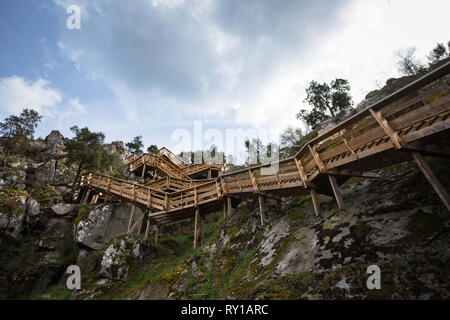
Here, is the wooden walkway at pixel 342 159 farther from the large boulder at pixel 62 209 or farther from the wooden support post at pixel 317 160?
the large boulder at pixel 62 209

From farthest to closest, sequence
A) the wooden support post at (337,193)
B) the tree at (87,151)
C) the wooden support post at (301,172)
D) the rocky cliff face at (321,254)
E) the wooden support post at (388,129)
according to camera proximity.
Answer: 1. the tree at (87,151)
2. the wooden support post at (301,172)
3. the wooden support post at (337,193)
4. the wooden support post at (388,129)
5. the rocky cliff face at (321,254)

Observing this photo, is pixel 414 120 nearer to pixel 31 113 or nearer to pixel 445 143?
pixel 445 143

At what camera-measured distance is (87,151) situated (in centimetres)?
2220

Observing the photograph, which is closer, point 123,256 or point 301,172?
point 301,172

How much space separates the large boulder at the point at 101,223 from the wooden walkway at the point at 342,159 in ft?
5.03

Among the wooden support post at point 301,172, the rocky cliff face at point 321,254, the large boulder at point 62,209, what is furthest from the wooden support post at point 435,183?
the large boulder at point 62,209

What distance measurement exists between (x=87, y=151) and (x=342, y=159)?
23480 mm

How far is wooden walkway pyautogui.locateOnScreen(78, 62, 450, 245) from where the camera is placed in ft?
17.4

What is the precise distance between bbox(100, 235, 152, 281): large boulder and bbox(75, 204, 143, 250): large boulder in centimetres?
455

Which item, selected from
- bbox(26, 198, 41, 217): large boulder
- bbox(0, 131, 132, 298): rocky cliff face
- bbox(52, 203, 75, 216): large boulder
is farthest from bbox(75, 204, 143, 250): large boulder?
bbox(26, 198, 41, 217): large boulder

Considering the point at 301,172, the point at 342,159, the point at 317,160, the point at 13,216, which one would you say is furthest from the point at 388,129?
the point at 13,216

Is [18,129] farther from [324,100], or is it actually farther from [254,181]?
[324,100]

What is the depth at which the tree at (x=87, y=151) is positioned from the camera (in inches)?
871
